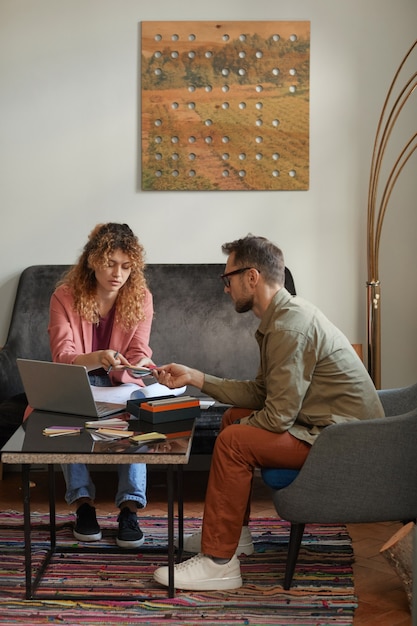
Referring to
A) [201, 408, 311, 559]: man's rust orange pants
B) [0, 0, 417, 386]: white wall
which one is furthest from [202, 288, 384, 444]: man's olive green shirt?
[0, 0, 417, 386]: white wall

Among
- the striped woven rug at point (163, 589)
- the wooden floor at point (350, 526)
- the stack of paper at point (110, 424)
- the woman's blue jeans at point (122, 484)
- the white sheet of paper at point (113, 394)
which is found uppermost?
the white sheet of paper at point (113, 394)

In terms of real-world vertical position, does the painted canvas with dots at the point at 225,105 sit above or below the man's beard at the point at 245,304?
above

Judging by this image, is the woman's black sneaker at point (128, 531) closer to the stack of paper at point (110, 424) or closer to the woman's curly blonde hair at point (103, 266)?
the stack of paper at point (110, 424)

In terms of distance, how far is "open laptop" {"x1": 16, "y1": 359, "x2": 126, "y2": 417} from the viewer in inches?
110

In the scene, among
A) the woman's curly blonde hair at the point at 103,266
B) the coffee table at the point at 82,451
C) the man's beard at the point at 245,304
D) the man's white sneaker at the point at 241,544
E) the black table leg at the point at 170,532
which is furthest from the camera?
the woman's curly blonde hair at the point at 103,266

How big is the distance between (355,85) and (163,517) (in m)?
2.24

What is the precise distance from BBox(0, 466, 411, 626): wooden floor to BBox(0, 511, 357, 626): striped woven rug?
49 mm

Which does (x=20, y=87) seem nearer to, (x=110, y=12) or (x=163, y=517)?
(x=110, y=12)

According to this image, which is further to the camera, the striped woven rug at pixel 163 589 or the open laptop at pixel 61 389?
the open laptop at pixel 61 389

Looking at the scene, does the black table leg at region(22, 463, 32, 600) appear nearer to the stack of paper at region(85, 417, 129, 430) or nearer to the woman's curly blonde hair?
the stack of paper at region(85, 417, 129, 430)

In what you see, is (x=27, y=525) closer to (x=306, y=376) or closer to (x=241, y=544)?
(x=241, y=544)

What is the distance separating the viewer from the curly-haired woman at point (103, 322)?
127 inches

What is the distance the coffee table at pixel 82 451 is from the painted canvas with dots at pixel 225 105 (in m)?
1.80

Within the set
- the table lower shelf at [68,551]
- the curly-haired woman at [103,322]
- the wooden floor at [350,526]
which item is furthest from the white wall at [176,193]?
the table lower shelf at [68,551]
